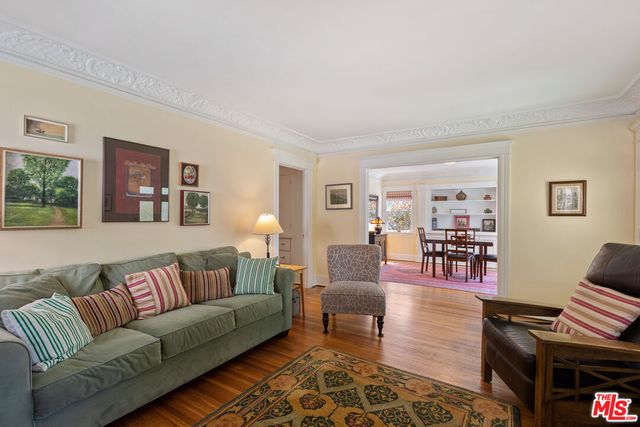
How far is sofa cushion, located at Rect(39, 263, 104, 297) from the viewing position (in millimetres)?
2211

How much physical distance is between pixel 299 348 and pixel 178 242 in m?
1.69

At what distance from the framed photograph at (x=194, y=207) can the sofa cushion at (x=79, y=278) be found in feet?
3.30

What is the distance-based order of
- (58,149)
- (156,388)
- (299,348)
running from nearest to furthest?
(156,388) → (58,149) → (299,348)

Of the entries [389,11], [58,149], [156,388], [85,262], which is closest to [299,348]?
[156,388]

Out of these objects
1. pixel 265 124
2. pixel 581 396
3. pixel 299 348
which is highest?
pixel 265 124

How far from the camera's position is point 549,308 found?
2.21m

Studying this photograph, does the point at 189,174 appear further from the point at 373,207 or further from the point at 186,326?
the point at 373,207

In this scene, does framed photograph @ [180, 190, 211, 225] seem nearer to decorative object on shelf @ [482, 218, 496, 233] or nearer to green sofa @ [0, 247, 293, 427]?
green sofa @ [0, 247, 293, 427]

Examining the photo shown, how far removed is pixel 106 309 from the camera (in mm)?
2150

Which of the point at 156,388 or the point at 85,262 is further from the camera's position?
the point at 85,262

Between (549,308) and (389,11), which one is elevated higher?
(389,11)

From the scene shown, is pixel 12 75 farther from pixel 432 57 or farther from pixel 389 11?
pixel 432 57

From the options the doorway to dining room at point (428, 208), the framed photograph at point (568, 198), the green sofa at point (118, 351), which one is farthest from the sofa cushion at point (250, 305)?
the doorway to dining room at point (428, 208)

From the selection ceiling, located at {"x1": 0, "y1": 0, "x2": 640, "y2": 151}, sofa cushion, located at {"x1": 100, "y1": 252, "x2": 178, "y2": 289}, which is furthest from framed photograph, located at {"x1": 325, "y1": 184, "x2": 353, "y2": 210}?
sofa cushion, located at {"x1": 100, "y1": 252, "x2": 178, "y2": 289}
